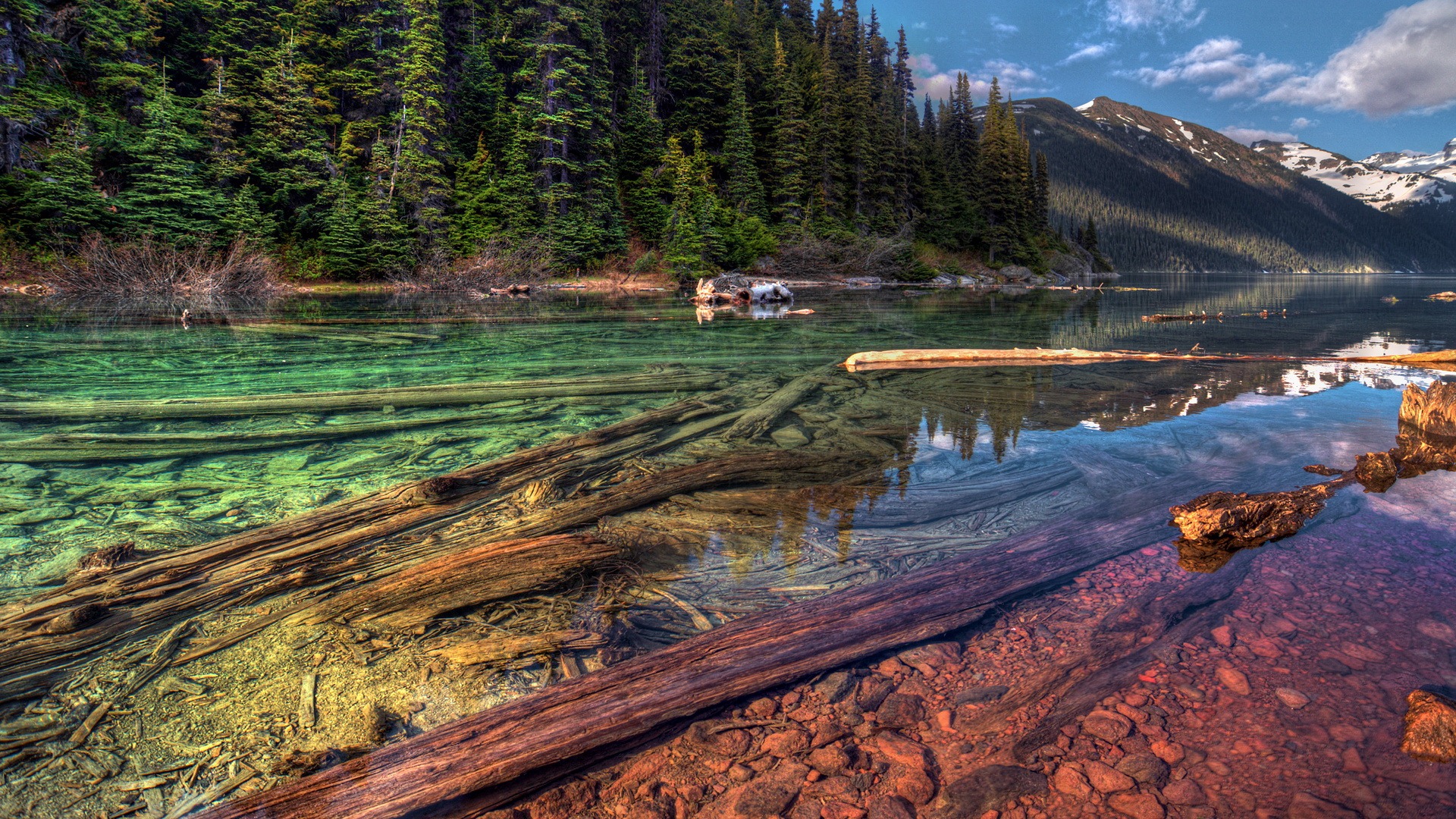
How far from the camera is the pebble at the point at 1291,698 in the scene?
85.1 inches

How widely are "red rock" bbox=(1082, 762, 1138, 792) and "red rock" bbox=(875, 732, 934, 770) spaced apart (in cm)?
47

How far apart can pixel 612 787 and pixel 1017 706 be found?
4.64 ft

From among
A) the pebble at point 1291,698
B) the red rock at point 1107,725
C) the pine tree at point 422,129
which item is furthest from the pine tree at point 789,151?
the red rock at point 1107,725

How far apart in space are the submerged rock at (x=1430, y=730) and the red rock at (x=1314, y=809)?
0.43m

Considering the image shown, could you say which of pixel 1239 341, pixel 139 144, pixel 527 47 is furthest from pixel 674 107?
pixel 1239 341

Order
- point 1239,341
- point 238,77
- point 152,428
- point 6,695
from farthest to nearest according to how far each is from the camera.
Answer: point 238,77, point 1239,341, point 152,428, point 6,695

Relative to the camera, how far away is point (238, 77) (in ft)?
102

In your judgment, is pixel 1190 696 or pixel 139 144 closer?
pixel 1190 696

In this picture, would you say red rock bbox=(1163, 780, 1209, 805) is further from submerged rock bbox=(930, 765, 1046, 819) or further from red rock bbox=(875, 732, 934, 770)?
red rock bbox=(875, 732, 934, 770)

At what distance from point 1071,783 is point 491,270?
97.1ft

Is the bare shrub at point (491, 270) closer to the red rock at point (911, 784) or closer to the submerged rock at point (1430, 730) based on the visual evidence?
the red rock at point (911, 784)

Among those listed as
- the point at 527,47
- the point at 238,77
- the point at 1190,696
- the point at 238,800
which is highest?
the point at 527,47

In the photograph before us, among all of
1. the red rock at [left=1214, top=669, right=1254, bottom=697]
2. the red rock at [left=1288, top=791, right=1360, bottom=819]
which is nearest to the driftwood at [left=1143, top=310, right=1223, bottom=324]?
the red rock at [left=1214, top=669, right=1254, bottom=697]

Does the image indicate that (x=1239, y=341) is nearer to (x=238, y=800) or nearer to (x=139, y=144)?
(x=238, y=800)
